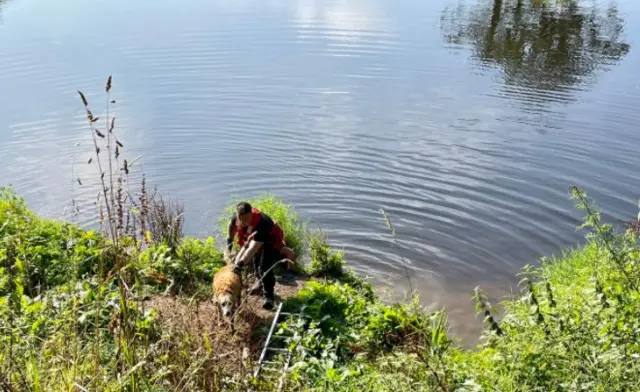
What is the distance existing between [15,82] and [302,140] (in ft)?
33.1

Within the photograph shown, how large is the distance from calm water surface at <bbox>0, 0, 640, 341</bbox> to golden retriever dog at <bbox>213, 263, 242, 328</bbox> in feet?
7.85

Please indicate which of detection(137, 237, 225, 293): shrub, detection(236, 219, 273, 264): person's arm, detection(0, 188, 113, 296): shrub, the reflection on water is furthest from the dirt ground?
the reflection on water

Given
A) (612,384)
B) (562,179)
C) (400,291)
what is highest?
(612,384)

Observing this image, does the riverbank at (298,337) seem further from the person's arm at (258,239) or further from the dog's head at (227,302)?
the person's arm at (258,239)

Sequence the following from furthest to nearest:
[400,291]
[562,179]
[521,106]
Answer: [521,106] → [562,179] → [400,291]

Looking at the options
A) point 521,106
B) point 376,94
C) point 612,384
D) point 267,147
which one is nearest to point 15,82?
point 267,147

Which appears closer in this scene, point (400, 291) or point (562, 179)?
point (400, 291)

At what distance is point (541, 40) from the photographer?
76.4 ft

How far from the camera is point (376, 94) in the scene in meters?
18.3

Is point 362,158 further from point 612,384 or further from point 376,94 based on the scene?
point 612,384

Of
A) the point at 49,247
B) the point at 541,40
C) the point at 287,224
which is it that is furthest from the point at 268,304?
the point at 541,40

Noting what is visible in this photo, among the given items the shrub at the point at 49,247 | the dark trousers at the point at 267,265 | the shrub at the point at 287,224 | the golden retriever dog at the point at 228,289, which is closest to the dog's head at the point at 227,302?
the golden retriever dog at the point at 228,289

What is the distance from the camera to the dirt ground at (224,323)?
3.99m

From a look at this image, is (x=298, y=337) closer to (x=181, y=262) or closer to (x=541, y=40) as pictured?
(x=181, y=262)
